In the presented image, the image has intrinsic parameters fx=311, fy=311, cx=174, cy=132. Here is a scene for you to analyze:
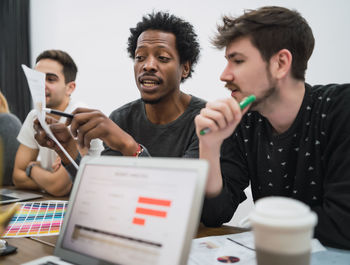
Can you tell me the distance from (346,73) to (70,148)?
1.54 m

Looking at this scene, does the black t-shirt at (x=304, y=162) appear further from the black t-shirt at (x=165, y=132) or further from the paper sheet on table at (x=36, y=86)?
the paper sheet on table at (x=36, y=86)

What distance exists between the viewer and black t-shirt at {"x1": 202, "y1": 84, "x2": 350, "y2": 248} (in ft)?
2.73

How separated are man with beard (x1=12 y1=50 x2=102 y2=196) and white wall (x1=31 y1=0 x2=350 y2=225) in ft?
2.56

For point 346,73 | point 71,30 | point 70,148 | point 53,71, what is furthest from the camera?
point 71,30

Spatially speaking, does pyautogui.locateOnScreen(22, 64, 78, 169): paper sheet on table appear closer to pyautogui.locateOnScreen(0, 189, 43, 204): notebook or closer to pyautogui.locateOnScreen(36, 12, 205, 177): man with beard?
pyautogui.locateOnScreen(36, 12, 205, 177): man with beard

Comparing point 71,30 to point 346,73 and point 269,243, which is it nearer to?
point 346,73

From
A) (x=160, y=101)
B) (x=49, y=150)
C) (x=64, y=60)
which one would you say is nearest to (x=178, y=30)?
(x=160, y=101)

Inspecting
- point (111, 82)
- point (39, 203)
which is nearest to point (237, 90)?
point (39, 203)

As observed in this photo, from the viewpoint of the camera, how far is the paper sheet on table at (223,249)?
0.65 metres

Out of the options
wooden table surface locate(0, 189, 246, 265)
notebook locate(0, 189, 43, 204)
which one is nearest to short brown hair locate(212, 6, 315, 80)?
wooden table surface locate(0, 189, 246, 265)

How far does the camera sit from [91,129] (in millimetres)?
1005

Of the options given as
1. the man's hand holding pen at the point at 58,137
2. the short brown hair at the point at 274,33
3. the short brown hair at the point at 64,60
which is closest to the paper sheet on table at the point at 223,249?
the short brown hair at the point at 274,33

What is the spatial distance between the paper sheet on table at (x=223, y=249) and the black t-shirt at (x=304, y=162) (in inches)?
4.2

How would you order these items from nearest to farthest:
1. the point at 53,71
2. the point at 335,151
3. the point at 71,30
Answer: the point at 335,151 → the point at 53,71 → the point at 71,30
